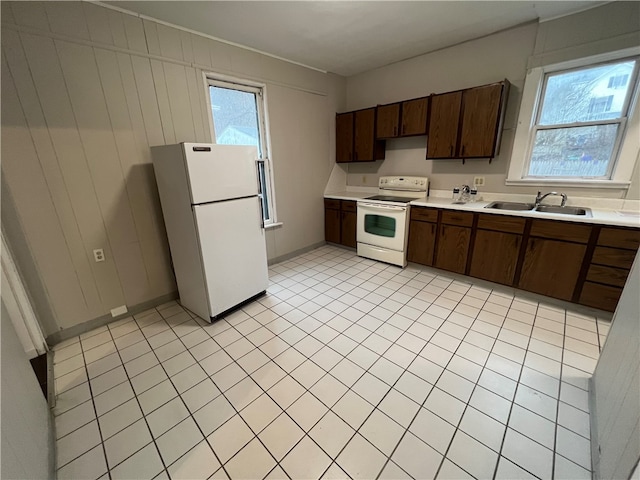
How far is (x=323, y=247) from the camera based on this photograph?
443 centimetres

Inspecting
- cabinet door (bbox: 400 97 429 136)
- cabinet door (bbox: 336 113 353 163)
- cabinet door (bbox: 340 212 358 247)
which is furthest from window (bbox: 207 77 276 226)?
cabinet door (bbox: 400 97 429 136)

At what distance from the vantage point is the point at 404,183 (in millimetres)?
3725

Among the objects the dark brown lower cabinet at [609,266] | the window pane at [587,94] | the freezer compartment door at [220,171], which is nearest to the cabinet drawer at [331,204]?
the freezer compartment door at [220,171]

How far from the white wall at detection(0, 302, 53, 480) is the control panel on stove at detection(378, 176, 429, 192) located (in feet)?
12.7

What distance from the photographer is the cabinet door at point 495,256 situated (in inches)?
103

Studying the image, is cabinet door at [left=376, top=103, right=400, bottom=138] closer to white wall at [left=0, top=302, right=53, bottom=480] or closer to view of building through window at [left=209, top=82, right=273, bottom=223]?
view of building through window at [left=209, top=82, right=273, bottom=223]

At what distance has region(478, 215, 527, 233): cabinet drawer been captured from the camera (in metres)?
2.52

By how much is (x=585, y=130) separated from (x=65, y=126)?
466 centimetres

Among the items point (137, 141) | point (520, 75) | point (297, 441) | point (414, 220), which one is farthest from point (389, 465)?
point (520, 75)

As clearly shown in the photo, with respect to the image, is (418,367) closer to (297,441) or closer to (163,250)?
(297,441)

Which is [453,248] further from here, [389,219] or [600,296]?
[600,296]

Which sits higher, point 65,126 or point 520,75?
point 520,75

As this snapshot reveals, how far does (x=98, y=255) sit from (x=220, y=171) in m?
1.34

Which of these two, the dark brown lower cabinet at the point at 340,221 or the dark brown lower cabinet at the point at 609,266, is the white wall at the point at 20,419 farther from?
the dark brown lower cabinet at the point at 609,266
